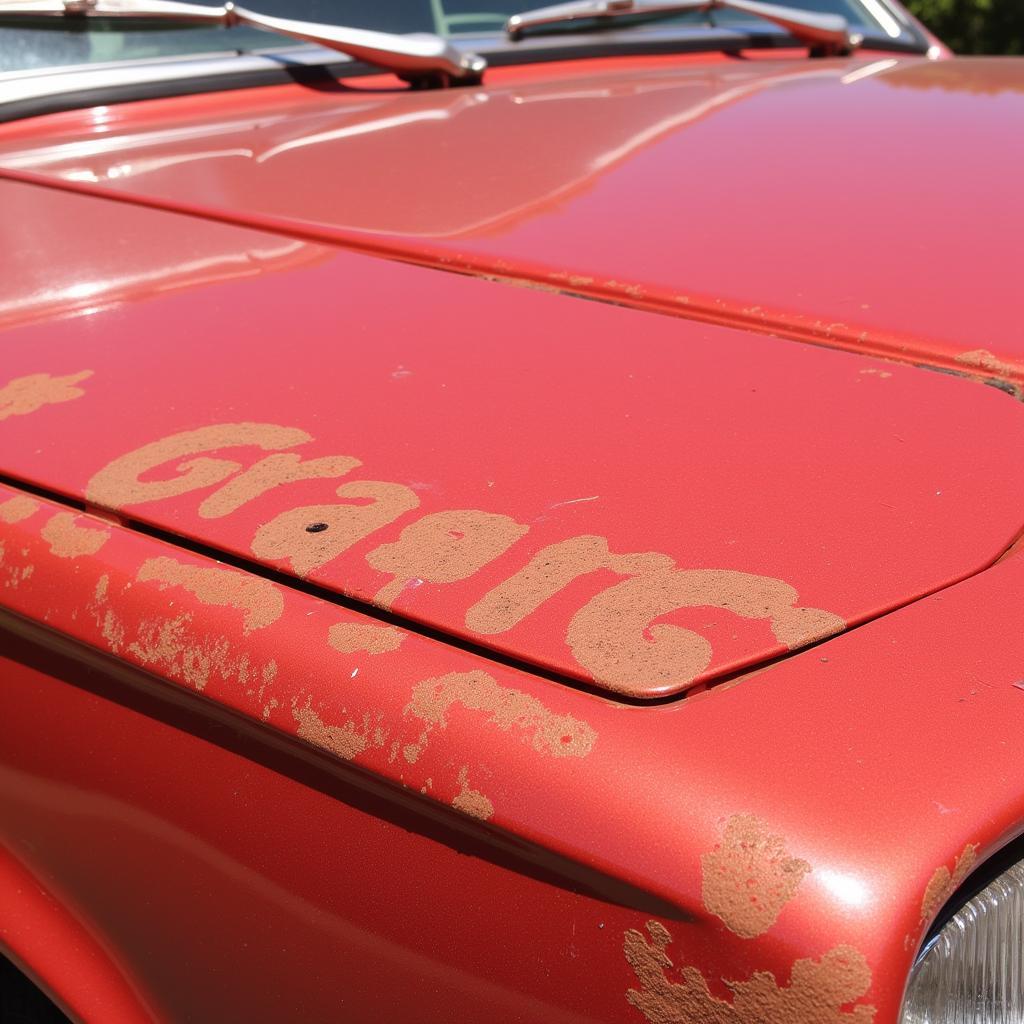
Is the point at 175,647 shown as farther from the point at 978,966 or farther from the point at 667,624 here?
the point at 978,966

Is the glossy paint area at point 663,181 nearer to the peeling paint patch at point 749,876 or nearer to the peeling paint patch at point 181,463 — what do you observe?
the peeling paint patch at point 181,463

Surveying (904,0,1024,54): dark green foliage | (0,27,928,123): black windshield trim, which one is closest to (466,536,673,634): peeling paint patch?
(0,27,928,123): black windshield trim

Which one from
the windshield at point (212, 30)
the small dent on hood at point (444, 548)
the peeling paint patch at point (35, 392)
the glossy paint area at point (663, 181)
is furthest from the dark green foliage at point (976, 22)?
the small dent on hood at point (444, 548)

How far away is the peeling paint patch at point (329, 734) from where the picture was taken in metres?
0.84

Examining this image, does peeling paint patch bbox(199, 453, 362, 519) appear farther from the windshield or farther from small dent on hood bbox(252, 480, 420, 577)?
the windshield

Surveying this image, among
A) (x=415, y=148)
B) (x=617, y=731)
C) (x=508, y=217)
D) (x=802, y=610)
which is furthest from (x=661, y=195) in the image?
(x=617, y=731)

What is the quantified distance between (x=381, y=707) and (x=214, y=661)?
0.14 metres

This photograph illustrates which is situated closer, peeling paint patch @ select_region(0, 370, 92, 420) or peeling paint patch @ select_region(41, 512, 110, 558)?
peeling paint patch @ select_region(41, 512, 110, 558)

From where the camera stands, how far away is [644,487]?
1000 millimetres

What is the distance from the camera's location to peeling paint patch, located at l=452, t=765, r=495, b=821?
79 cm

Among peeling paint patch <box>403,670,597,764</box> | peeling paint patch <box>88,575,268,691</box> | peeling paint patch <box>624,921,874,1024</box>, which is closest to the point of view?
peeling paint patch <box>624,921,874,1024</box>

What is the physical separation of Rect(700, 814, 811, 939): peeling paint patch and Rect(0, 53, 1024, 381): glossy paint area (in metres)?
0.60

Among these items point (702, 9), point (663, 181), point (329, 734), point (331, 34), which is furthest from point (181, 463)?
point (702, 9)

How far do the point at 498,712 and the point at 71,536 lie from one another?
1.31 feet
